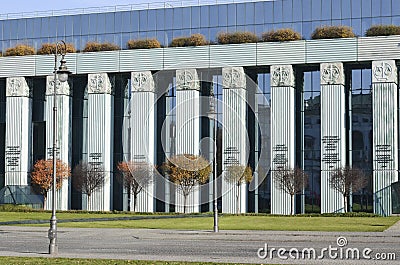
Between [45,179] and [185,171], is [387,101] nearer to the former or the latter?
[185,171]

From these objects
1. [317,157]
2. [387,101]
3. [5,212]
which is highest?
[387,101]

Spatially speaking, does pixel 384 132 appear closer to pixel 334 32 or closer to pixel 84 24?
pixel 334 32

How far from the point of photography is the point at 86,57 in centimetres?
6969

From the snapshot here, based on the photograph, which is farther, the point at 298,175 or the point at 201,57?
the point at 201,57

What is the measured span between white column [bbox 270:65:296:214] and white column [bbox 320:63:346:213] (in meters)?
2.54

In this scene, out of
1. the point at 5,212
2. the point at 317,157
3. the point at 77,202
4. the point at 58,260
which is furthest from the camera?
the point at 77,202

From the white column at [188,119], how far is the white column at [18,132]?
46.4 feet

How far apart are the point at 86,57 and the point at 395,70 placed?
26893mm

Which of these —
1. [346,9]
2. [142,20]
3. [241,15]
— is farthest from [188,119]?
[346,9]

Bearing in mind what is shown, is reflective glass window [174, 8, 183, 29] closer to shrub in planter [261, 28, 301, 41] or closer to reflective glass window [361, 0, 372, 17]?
shrub in planter [261, 28, 301, 41]

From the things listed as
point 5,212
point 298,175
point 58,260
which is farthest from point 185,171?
point 58,260

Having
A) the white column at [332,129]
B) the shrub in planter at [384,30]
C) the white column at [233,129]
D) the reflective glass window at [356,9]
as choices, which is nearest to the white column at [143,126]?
the white column at [233,129]

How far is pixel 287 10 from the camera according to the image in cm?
7119

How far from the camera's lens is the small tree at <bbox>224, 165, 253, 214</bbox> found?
205 feet
